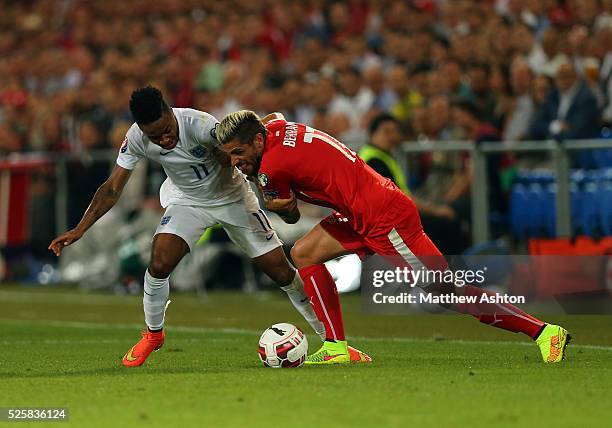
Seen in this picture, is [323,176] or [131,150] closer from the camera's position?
[323,176]

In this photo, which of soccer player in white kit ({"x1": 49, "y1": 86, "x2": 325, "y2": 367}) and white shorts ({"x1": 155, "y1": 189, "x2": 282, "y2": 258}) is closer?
soccer player in white kit ({"x1": 49, "y1": 86, "x2": 325, "y2": 367})

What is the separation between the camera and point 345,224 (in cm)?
1004

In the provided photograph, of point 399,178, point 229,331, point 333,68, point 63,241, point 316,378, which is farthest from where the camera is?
point 333,68

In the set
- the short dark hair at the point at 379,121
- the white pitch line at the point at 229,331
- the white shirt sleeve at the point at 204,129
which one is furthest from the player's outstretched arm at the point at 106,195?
the short dark hair at the point at 379,121

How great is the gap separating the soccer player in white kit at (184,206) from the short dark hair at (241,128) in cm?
58

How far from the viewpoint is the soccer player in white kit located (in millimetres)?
10070

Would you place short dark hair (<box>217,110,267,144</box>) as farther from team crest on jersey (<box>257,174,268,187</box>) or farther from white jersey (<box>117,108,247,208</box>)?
white jersey (<box>117,108,247,208</box>)

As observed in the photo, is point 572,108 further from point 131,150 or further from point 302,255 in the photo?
point 131,150

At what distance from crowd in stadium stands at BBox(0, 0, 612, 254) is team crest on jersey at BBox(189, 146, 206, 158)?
20.8 ft

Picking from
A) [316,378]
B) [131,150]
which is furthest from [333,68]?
[316,378]

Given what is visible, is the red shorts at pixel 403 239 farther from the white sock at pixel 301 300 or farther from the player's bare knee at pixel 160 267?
the player's bare knee at pixel 160 267

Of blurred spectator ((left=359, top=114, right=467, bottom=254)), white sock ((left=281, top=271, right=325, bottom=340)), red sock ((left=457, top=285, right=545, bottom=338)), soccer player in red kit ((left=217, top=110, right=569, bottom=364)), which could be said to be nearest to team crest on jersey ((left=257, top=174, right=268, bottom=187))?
soccer player in red kit ((left=217, top=110, right=569, bottom=364))

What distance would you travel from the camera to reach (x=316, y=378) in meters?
8.87

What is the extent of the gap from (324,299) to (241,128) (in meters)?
1.49
